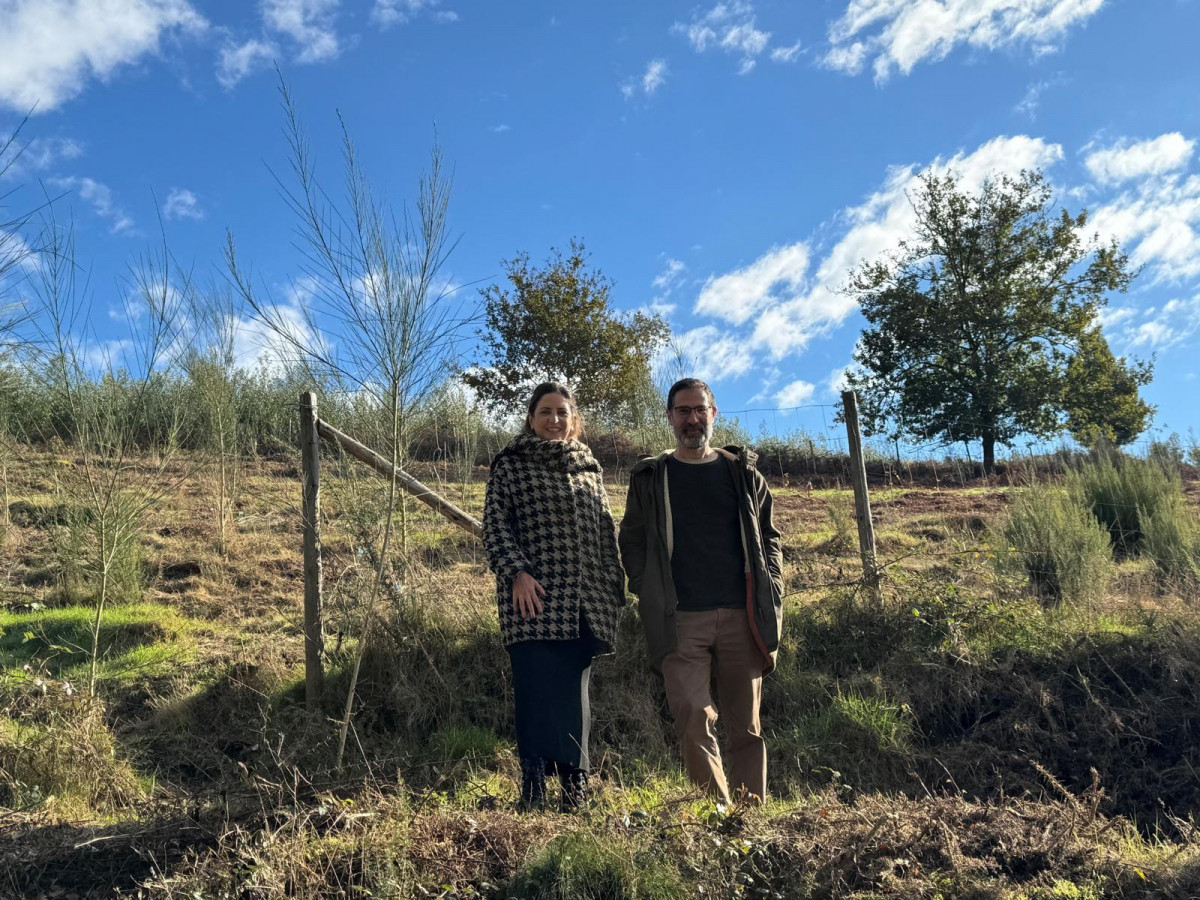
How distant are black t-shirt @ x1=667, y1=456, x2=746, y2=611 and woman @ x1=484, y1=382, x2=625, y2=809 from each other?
28 cm

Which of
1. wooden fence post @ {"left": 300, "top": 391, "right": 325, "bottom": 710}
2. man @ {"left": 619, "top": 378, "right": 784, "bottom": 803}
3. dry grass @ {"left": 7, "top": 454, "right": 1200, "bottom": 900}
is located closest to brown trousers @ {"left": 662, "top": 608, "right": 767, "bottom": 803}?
man @ {"left": 619, "top": 378, "right": 784, "bottom": 803}

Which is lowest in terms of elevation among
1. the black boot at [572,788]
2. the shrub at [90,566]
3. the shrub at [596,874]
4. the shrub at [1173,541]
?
the shrub at [596,874]

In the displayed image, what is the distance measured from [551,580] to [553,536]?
184 mm

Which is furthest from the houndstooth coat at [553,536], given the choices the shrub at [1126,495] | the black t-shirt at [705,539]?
the shrub at [1126,495]

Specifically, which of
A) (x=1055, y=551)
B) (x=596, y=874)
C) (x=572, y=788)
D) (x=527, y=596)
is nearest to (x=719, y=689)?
(x=572, y=788)

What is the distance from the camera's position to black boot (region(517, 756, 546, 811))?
3.13m

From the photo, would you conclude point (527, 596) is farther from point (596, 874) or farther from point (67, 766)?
point (67, 766)

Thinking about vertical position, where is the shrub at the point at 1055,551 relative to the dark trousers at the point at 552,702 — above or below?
above

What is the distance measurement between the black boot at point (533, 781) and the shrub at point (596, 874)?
0.47 m

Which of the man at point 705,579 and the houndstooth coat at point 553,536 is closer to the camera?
the houndstooth coat at point 553,536

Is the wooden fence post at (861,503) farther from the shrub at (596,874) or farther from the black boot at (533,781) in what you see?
the shrub at (596,874)

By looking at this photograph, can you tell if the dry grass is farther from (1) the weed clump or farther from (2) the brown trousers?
(2) the brown trousers

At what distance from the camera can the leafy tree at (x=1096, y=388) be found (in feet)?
68.5

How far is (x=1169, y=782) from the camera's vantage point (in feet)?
14.9
